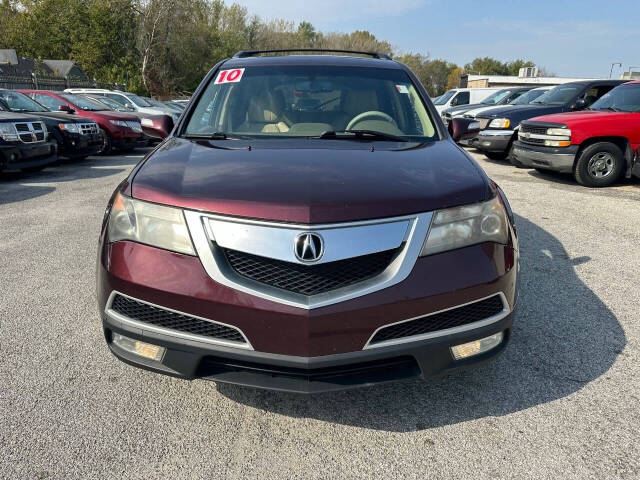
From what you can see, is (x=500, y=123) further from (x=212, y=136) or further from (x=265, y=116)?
(x=212, y=136)

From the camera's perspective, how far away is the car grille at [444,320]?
1733 mm

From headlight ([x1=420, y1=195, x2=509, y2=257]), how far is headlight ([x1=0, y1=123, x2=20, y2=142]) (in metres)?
7.66

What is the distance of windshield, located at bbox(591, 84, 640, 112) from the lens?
7.40 metres

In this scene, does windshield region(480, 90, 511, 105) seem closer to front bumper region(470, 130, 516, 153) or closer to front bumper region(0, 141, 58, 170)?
front bumper region(470, 130, 516, 153)

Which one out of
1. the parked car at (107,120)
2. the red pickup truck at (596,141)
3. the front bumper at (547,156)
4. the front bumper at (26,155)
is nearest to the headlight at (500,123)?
the front bumper at (547,156)

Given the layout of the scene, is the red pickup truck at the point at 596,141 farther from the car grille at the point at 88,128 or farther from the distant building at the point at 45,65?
the distant building at the point at 45,65

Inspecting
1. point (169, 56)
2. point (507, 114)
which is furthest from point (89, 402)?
point (169, 56)

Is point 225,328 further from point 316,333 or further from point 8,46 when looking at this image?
point 8,46

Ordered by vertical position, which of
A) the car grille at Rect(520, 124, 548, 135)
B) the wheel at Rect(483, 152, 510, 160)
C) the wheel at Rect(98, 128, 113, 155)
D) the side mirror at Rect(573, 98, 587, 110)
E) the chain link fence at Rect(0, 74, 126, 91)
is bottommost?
the wheel at Rect(483, 152, 510, 160)

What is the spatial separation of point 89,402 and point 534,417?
204cm

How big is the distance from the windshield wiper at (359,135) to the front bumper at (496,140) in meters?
7.67

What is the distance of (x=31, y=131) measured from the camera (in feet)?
25.0

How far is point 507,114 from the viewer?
31.5 ft

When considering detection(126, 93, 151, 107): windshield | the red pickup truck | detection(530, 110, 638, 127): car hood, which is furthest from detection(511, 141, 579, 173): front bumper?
detection(126, 93, 151, 107): windshield
